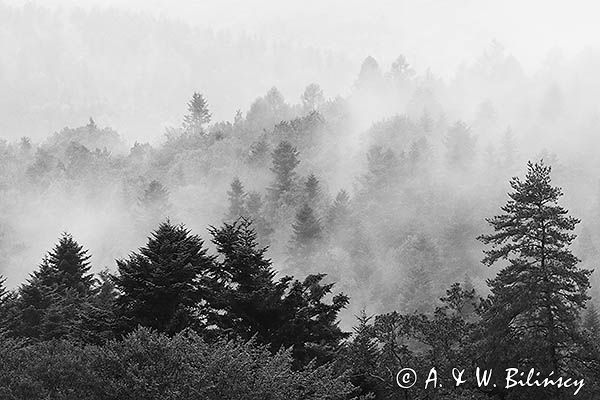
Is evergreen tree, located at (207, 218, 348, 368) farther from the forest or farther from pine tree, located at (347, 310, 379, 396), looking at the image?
pine tree, located at (347, 310, 379, 396)

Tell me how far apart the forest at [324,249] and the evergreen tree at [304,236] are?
226mm

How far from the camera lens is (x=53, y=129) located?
19988 centimetres

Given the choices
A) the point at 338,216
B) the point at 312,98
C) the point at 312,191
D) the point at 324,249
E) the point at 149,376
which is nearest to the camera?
the point at 149,376

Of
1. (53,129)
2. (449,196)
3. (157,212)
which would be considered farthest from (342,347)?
(53,129)

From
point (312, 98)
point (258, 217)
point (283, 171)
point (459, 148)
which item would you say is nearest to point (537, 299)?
point (258, 217)

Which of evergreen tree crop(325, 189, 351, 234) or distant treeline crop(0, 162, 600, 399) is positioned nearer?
distant treeline crop(0, 162, 600, 399)

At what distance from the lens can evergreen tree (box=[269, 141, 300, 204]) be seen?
79.5 metres

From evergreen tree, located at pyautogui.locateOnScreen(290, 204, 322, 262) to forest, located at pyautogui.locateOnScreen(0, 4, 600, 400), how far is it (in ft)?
0.74

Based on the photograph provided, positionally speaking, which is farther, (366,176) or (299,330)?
(366,176)

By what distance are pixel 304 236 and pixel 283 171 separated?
13469mm

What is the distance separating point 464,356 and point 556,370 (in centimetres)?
352

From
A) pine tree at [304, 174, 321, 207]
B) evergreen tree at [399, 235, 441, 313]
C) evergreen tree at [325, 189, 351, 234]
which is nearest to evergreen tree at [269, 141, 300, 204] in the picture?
pine tree at [304, 174, 321, 207]

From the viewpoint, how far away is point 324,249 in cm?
6956

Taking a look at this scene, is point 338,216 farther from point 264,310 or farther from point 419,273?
point 264,310
